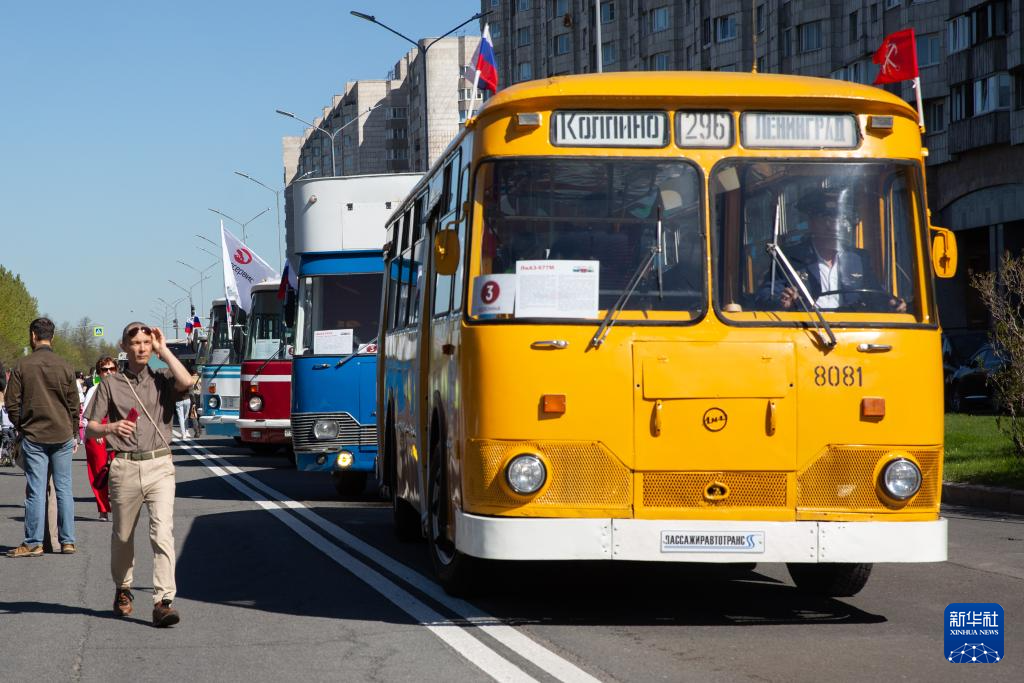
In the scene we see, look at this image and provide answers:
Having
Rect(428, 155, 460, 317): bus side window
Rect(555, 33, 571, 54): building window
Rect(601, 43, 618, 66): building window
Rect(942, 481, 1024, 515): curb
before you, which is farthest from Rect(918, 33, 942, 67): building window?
Rect(428, 155, 460, 317): bus side window

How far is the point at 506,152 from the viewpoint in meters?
8.91

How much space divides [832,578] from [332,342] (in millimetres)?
9306

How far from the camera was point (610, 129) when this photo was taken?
8.91m

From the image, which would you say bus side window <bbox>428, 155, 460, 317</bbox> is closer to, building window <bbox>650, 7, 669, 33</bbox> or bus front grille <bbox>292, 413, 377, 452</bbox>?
bus front grille <bbox>292, 413, 377, 452</bbox>

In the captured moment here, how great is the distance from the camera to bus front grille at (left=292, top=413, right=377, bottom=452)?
17.8m

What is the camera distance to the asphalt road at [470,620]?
766 centimetres

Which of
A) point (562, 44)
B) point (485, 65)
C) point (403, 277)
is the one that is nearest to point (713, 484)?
point (403, 277)

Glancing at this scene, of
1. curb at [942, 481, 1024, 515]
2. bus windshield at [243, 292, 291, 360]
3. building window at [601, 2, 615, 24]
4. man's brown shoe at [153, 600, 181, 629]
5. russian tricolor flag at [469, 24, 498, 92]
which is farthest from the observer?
building window at [601, 2, 615, 24]

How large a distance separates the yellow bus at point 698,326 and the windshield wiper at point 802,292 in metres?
0.01

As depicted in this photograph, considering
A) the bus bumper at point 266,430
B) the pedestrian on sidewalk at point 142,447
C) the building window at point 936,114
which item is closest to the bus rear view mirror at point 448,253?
the pedestrian on sidewalk at point 142,447

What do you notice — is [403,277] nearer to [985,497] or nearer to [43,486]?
[43,486]

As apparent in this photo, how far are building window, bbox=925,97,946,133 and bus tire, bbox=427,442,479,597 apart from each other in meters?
44.5

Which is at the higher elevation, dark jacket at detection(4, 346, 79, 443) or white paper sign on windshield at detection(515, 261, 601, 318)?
white paper sign on windshield at detection(515, 261, 601, 318)

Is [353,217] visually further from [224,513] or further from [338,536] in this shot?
[338,536]
